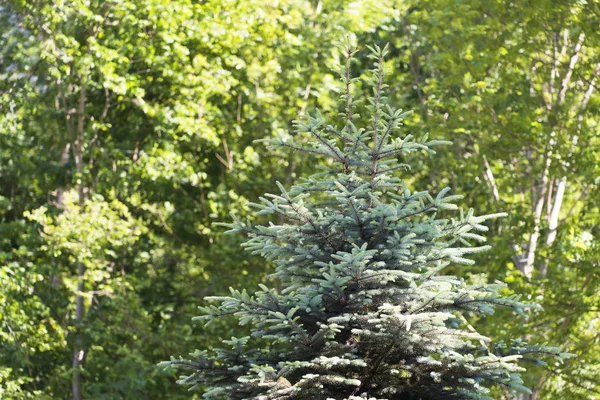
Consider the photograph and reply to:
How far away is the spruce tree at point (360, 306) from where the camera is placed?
6.88 meters

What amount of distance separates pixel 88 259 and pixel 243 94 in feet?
13.2

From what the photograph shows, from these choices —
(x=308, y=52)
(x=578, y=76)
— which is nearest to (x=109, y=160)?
(x=308, y=52)

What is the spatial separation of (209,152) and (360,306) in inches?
521

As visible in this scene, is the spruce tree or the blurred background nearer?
the spruce tree

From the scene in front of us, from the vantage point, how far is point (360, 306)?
23.5 feet

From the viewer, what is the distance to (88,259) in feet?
58.3

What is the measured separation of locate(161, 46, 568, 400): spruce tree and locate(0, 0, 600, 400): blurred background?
547 cm

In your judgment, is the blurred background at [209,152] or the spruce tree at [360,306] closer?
the spruce tree at [360,306]

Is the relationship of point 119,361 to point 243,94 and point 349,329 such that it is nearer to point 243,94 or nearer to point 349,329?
point 243,94

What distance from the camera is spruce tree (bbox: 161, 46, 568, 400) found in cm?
688

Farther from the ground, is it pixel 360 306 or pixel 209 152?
pixel 209 152

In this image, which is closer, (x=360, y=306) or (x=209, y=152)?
(x=360, y=306)

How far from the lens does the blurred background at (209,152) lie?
13758 mm

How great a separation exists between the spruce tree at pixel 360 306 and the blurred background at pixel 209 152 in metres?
5.47
